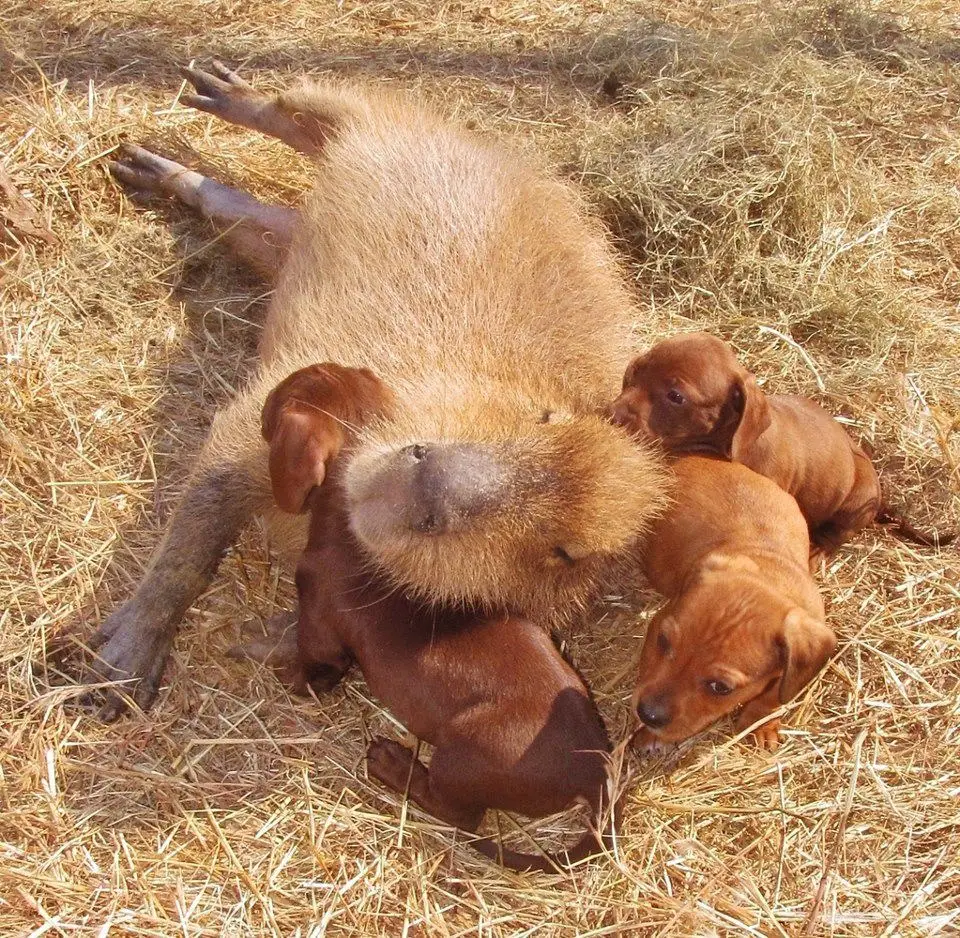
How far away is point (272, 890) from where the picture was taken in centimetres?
256

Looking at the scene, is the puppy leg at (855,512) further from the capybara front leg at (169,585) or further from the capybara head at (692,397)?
the capybara front leg at (169,585)

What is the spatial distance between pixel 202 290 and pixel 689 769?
9.03 ft

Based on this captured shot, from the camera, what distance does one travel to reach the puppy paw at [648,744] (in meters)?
2.94

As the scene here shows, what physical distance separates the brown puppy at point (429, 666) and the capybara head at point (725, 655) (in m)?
0.20

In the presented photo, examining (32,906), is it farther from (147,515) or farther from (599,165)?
(599,165)

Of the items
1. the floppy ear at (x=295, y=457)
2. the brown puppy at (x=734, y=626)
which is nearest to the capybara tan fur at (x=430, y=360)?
the floppy ear at (x=295, y=457)

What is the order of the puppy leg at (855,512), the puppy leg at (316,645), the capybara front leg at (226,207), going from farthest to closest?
the capybara front leg at (226,207) → the puppy leg at (855,512) → the puppy leg at (316,645)

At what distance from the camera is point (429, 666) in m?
2.68

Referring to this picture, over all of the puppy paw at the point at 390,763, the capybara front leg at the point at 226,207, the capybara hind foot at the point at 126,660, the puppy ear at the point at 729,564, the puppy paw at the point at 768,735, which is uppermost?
the puppy ear at the point at 729,564

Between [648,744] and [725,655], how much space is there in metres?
0.47

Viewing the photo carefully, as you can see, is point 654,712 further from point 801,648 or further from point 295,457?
point 295,457

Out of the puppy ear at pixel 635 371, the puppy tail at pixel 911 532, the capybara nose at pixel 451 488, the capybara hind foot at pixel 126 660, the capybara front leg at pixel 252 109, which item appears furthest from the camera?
the capybara front leg at pixel 252 109

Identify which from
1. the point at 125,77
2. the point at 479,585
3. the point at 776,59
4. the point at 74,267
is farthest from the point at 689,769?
the point at 125,77

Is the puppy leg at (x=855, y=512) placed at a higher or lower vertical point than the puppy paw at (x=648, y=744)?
higher
